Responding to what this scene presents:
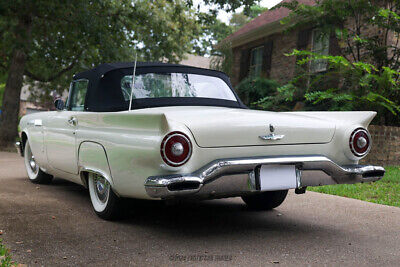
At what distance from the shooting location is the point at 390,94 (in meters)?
8.76

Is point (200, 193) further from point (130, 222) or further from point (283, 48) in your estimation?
point (283, 48)

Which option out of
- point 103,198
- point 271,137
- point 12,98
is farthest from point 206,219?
point 12,98

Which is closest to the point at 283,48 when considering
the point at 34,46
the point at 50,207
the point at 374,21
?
the point at 374,21

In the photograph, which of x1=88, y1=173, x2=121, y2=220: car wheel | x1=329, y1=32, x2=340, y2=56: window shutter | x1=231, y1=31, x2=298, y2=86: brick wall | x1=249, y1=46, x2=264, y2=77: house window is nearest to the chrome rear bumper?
x1=88, y1=173, x2=121, y2=220: car wheel

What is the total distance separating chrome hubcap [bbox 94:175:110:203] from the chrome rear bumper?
1.08 m

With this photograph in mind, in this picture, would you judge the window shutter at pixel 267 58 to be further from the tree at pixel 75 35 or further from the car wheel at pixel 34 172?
the car wheel at pixel 34 172

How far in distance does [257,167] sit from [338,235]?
1104 millimetres

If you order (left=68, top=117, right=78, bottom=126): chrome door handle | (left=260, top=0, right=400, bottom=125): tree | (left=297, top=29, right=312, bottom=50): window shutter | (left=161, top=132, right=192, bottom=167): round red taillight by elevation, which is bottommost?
(left=161, top=132, right=192, bottom=167): round red taillight

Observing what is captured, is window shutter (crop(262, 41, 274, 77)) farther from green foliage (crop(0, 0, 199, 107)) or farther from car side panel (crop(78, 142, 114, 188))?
car side panel (crop(78, 142, 114, 188))

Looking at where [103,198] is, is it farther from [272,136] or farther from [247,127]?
[272,136]

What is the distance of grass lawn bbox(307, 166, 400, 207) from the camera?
5.56 meters

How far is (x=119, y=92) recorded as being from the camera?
13.4 ft

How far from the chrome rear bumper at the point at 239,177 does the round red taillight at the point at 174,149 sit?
11 centimetres

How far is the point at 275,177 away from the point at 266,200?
1447 millimetres
